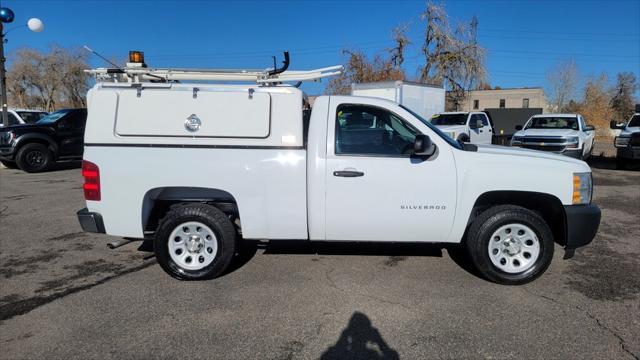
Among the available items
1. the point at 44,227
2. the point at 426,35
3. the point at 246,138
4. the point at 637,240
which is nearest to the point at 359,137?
the point at 246,138

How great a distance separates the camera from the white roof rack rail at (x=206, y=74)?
4.66m

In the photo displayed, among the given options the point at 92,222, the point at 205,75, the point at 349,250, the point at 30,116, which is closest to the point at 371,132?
the point at 349,250

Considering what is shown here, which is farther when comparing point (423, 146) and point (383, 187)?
Result: point (383, 187)

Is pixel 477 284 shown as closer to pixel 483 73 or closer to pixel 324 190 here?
pixel 324 190

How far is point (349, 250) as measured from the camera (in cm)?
548

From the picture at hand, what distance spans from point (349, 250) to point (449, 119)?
13.3 metres

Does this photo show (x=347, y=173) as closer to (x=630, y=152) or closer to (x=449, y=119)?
(x=630, y=152)

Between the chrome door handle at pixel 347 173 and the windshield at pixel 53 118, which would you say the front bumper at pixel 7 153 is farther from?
the chrome door handle at pixel 347 173

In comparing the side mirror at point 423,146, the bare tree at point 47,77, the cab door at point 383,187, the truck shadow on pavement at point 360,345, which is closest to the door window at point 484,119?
the cab door at point 383,187

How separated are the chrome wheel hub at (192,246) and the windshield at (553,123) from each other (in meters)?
13.6

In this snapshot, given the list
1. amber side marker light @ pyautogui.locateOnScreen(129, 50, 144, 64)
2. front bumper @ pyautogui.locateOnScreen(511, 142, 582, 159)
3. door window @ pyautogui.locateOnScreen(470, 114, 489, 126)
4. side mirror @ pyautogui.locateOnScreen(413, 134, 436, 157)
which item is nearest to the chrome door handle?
side mirror @ pyautogui.locateOnScreen(413, 134, 436, 157)

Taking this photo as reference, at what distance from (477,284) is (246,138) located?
2.72m

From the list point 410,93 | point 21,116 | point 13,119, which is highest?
point 410,93

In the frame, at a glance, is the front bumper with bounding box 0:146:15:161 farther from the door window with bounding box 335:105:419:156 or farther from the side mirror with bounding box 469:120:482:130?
the side mirror with bounding box 469:120:482:130
